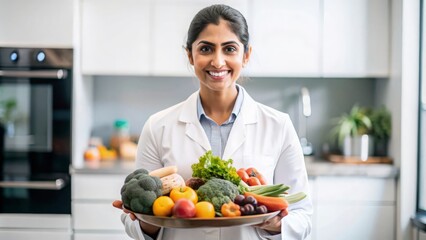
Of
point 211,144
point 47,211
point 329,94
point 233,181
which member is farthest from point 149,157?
point 329,94

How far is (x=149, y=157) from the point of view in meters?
1.68

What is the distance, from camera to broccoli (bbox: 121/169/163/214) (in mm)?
1364

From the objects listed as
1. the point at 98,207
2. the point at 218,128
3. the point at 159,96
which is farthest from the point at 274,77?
the point at 218,128

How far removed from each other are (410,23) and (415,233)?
4.13 ft

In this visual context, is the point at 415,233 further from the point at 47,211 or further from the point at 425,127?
the point at 47,211

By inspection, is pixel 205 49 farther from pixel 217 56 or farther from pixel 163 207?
pixel 163 207

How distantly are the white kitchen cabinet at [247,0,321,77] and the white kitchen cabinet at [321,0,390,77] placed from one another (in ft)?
0.24

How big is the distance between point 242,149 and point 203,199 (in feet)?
0.95

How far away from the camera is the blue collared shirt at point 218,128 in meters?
1.67

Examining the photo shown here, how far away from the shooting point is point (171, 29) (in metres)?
3.62

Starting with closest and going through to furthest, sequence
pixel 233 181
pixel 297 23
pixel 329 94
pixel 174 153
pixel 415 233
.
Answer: pixel 233 181 < pixel 174 153 < pixel 415 233 < pixel 297 23 < pixel 329 94

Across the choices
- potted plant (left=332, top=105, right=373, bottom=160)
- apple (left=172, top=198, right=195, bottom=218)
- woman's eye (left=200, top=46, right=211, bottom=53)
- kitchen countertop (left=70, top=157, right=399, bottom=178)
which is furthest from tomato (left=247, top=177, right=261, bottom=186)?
A: potted plant (left=332, top=105, right=373, bottom=160)

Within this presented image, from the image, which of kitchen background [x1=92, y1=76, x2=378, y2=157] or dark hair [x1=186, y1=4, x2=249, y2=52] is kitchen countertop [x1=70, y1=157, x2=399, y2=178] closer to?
kitchen background [x1=92, y1=76, x2=378, y2=157]

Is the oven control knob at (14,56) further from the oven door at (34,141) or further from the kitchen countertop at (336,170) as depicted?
Answer: the kitchen countertop at (336,170)
